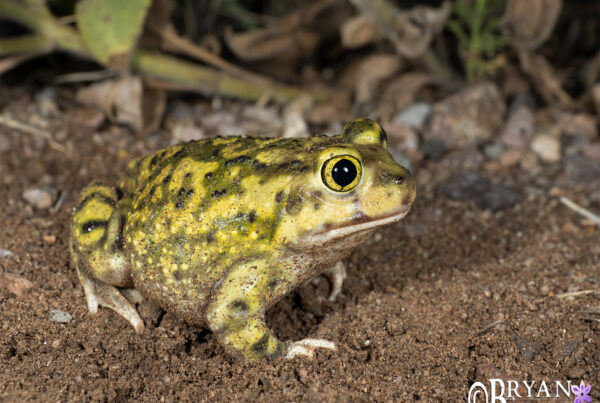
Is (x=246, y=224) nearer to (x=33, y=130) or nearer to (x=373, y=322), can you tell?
(x=373, y=322)

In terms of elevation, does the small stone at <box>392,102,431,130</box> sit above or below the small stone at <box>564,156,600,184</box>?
below

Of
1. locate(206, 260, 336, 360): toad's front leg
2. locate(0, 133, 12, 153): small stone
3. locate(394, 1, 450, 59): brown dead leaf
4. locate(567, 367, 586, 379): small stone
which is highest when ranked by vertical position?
locate(394, 1, 450, 59): brown dead leaf

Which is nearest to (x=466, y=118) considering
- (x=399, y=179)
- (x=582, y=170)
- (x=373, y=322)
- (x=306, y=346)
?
(x=582, y=170)

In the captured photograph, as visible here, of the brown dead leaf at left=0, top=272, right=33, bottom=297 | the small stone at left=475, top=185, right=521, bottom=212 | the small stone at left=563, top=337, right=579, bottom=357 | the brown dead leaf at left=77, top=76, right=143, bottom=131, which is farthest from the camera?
the brown dead leaf at left=77, top=76, right=143, bottom=131

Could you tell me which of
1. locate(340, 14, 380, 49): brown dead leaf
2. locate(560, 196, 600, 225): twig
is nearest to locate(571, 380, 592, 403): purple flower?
locate(560, 196, 600, 225): twig

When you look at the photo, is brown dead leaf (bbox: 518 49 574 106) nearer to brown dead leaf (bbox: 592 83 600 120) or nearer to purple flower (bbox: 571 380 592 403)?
brown dead leaf (bbox: 592 83 600 120)

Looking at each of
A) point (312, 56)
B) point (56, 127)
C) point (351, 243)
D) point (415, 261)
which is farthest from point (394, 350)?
point (312, 56)

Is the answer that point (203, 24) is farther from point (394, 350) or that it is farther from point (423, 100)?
point (394, 350)
